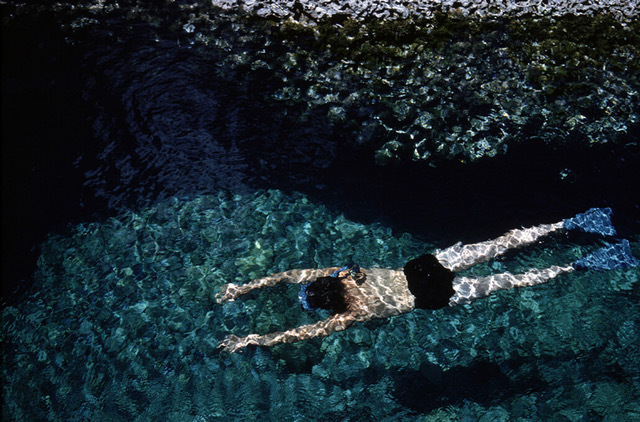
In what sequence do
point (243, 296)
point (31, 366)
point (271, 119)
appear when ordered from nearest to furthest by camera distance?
point (31, 366) < point (243, 296) < point (271, 119)

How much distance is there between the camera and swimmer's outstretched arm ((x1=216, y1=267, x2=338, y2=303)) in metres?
5.76

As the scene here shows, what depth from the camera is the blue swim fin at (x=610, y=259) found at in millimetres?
5918

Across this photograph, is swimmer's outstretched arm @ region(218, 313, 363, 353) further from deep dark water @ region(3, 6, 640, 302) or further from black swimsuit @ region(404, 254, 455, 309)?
deep dark water @ region(3, 6, 640, 302)

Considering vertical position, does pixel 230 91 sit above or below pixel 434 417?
above

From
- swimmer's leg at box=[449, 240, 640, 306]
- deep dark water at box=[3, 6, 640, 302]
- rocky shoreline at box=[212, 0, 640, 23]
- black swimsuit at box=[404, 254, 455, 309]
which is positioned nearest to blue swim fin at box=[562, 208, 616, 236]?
deep dark water at box=[3, 6, 640, 302]

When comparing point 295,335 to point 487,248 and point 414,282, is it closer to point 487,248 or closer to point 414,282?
point 414,282

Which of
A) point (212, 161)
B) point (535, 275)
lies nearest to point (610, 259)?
point (535, 275)

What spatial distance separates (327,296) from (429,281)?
1.39m

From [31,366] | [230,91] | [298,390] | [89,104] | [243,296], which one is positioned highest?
[230,91]

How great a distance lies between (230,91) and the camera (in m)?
7.81

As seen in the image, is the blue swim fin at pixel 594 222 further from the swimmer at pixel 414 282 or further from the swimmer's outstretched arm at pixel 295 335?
the swimmer's outstretched arm at pixel 295 335

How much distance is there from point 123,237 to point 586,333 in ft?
20.2

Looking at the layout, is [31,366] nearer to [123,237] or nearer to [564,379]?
[123,237]

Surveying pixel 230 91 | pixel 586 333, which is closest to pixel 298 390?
pixel 586 333
